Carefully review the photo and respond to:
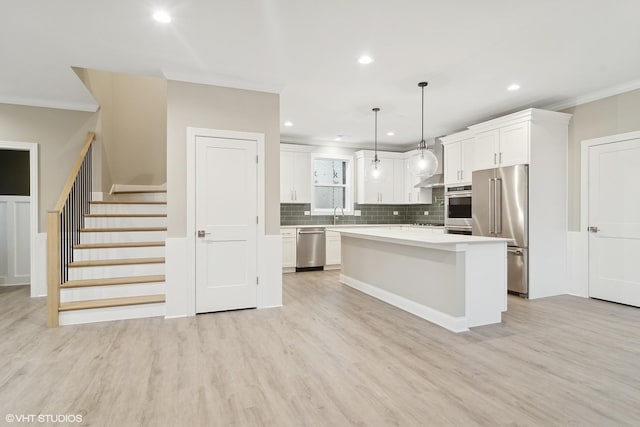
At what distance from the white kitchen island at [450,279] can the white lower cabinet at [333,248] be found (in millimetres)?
2671

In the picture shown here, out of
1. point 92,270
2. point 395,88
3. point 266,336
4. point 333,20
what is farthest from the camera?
point 395,88

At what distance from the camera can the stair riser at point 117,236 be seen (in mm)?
4505

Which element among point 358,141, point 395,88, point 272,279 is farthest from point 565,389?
point 358,141

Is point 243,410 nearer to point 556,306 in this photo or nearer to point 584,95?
point 556,306

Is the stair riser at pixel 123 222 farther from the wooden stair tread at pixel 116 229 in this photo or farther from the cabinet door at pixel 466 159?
the cabinet door at pixel 466 159

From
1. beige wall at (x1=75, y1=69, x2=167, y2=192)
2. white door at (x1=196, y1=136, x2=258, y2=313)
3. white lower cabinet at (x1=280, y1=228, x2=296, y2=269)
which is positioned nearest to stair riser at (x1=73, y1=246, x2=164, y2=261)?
white door at (x1=196, y1=136, x2=258, y2=313)

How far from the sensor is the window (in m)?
7.52

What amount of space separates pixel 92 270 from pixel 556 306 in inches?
223

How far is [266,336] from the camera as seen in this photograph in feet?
10.6

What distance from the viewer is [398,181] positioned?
771 centimetres

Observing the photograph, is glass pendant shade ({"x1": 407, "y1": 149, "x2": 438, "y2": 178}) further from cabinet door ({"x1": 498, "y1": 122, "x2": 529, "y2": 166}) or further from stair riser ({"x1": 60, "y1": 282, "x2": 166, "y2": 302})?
stair riser ({"x1": 60, "y1": 282, "x2": 166, "y2": 302})

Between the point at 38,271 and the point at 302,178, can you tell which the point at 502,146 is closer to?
the point at 302,178

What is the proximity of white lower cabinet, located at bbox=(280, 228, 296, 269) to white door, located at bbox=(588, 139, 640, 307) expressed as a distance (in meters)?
4.67

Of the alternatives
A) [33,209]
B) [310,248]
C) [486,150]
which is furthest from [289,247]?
[33,209]
